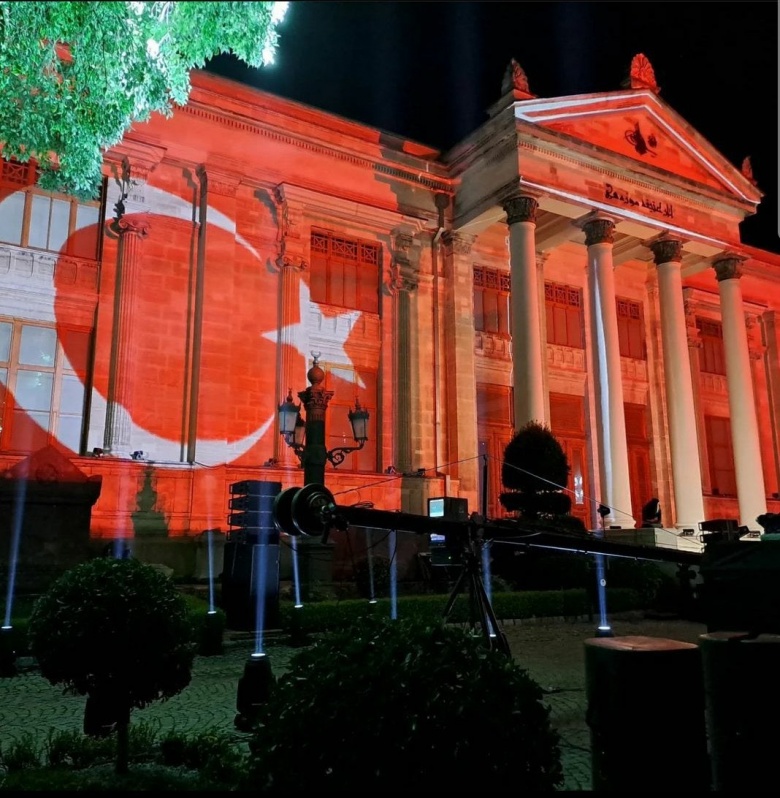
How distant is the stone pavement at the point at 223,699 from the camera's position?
5875 mm

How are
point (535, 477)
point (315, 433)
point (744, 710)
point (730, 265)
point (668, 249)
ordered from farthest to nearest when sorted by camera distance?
point (730, 265), point (668, 249), point (535, 477), point (315, 433), point (744, 710)

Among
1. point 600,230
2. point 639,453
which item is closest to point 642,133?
point 600,230

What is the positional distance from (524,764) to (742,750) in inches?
46.4

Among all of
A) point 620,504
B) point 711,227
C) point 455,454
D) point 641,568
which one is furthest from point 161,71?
point 711,227

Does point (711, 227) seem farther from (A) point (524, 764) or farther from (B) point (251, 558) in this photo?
(A) point (524, 764)

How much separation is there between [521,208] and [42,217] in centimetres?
1252

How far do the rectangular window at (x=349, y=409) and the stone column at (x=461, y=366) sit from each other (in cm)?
232

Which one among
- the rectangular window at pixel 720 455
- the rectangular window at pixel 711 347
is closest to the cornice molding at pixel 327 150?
the rectangular window at pixel 711 347

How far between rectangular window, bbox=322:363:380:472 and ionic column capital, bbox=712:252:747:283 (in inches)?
493

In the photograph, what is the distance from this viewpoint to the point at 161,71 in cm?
784

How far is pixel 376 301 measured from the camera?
2150cm

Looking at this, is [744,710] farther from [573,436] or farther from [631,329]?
[631,329]

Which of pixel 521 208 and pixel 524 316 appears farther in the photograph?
pixel 521 208

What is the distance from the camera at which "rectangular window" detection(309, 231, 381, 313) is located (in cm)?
2080
